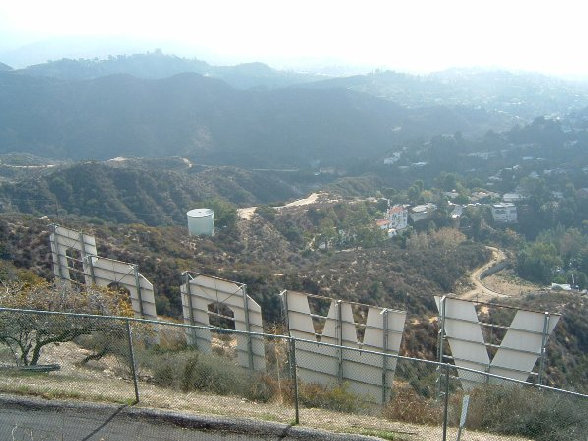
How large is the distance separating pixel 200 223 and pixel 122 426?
34.0m

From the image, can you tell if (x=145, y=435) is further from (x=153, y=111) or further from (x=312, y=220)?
(x=153, y=111)

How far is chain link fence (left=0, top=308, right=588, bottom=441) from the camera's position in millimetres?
7305

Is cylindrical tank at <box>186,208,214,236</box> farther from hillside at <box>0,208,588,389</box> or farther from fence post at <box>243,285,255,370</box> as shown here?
fence post at <box>243,285,255,370</box>

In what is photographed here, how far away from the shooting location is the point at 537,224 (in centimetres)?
5944

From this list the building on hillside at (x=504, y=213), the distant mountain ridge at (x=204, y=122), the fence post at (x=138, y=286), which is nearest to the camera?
the fence post at (x=138, y=286)

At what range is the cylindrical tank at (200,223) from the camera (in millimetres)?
40469

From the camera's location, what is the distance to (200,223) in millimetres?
40688

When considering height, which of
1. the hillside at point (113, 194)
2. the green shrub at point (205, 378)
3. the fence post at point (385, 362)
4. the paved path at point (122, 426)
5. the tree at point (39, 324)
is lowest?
the hillside at point (113, 194)

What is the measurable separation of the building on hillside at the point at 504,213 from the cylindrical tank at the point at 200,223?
108 feet

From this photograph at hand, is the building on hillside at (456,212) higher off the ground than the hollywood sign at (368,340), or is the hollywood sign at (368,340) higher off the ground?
the hollywood sign at (368,340)

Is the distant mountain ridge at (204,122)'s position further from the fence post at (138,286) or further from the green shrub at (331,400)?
the green shrub at (331,400)

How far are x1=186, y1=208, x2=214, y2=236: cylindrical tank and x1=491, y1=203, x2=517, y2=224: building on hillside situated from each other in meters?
32.9

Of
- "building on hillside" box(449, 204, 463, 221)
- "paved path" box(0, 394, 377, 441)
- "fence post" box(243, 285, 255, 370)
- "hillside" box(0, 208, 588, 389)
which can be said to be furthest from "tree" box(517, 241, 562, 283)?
"paved path" box(0, 394, 377, 441)

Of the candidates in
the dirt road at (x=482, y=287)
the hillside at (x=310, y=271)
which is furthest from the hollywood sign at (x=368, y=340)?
the dirt road at (x=482, y=287)
